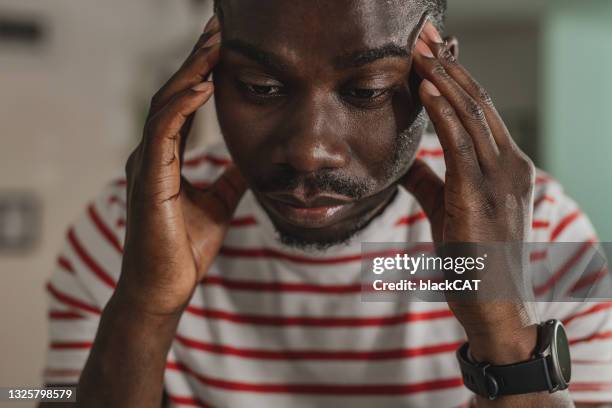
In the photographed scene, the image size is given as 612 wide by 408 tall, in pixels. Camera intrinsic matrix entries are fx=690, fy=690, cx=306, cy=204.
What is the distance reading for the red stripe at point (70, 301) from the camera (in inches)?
33.4

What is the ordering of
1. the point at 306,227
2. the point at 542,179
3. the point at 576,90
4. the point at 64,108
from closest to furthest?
the point at 306,227
the point at 542,179
the point at 64,108
the point at 576,90

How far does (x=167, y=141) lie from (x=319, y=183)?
0.52ft

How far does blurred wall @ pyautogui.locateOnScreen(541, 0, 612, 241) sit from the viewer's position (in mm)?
3773

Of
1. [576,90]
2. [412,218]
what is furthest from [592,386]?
[576,90]

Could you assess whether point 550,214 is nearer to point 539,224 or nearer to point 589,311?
point 539,224

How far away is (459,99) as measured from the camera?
606 millimetres

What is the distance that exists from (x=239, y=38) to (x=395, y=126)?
0.53 ft

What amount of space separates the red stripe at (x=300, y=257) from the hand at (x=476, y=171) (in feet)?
0.59

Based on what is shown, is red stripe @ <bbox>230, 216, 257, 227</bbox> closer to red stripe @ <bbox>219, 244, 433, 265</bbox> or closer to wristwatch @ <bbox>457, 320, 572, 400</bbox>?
red stripe @ <bbox>219, 244, 433, 265</bbox>

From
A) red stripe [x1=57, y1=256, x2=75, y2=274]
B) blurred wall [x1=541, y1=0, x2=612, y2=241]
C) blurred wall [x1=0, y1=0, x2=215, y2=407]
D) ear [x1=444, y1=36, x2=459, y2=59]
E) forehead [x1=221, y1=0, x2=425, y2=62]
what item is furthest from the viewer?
blurred wall [x1=541, y1=0, x2=612, y2=241]

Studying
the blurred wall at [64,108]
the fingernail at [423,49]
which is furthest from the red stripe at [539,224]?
the blurred wall at [64,108]

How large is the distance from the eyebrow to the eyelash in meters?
0.02

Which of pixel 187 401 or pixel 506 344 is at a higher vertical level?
pixel 506 344

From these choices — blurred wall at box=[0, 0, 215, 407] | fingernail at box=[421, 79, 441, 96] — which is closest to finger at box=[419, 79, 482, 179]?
fingernail at box=[421, 79, 441, 96]
